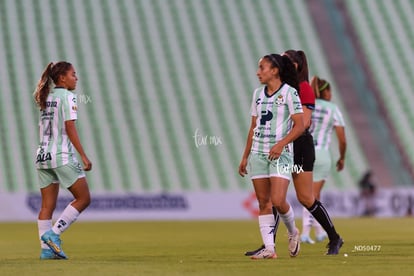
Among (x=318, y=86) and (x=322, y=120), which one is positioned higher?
(x=318, y=86)

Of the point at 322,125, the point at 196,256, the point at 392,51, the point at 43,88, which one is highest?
the point at 43,88

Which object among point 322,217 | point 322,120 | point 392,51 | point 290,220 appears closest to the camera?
point 290,220

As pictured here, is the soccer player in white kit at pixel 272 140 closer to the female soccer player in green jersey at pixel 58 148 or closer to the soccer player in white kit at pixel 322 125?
the female soccer player in green jersey at pixel 58 148

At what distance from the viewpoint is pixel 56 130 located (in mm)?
10156

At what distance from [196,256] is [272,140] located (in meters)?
1.69

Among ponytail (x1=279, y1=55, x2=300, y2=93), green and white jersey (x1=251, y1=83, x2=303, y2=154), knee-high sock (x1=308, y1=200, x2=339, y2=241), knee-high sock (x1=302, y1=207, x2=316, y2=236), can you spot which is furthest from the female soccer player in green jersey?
knee-high sock (x1=302, y1=207, x2=316, y2=236)

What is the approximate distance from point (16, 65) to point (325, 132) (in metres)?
19.1

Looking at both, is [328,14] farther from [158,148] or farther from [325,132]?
[325,132]

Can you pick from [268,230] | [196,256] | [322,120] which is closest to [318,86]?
[322,120]

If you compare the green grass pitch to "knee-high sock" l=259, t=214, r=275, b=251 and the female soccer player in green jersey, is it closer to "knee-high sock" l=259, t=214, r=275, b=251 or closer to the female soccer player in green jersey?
"knee-high sock" l=259, t=214, r=275, b=251

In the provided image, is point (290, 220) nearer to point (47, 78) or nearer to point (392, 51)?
point (47, 78)

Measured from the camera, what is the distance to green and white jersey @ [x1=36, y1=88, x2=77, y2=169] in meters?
10.1

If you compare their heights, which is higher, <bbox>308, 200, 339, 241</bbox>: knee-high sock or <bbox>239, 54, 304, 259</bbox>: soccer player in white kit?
<bbox>239, 54, 304, 259</bbox>: soccer player in white kit

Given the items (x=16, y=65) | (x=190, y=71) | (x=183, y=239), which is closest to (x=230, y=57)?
(x=190, y=71)
